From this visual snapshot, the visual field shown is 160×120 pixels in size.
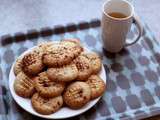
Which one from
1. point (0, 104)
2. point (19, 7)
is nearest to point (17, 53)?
point (0, 104)

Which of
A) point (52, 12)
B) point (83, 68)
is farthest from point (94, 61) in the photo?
point (52, 12)

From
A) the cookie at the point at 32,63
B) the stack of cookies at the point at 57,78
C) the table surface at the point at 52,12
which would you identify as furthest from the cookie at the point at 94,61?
the table surface at the point at 52,12

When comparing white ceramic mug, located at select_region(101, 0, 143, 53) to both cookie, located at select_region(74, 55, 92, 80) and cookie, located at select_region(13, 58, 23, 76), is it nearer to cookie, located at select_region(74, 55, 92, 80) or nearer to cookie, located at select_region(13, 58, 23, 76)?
cookie, located at select_region(74, 55, 92, 80)

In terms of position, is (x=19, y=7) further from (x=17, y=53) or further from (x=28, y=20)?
(x=17, y=53)

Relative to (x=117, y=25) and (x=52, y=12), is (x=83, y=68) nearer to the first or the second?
(x=117, y=25)

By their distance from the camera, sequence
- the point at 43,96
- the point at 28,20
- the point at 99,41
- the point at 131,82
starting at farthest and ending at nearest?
the point at 28,20 → the point at 99,41 → the point at 131,82 → the point at 43,96
